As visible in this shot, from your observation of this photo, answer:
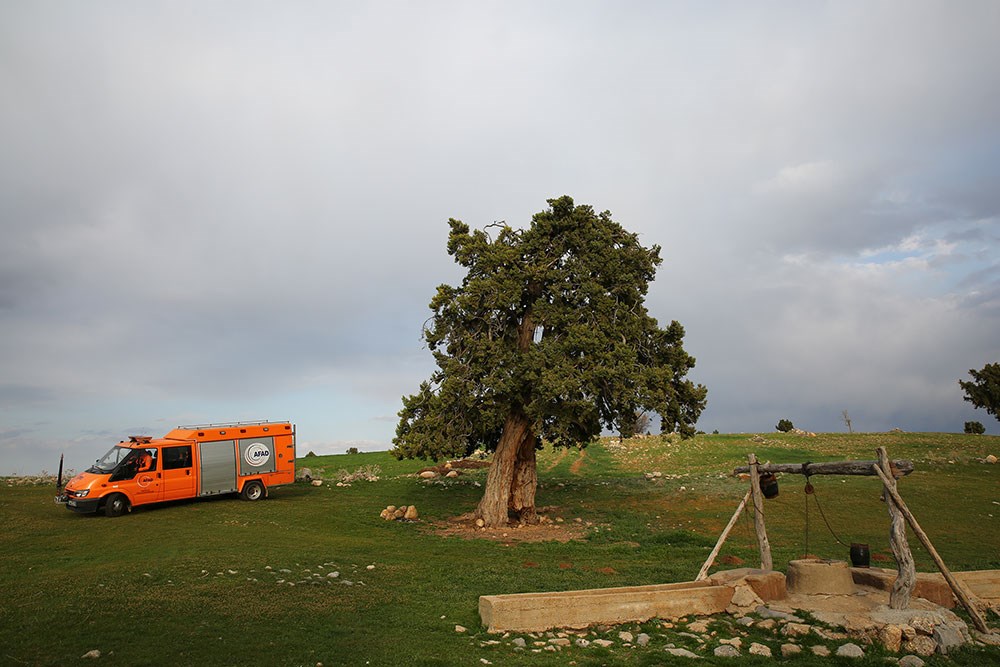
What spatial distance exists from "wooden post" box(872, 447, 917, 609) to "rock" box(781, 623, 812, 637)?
223cm

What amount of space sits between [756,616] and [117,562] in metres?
14.5

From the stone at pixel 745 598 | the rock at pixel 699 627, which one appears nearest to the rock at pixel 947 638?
the stone at pixel 745 598

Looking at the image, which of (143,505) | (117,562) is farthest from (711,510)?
(143,505)

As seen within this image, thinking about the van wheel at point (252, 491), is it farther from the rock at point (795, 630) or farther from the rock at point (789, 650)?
the rock at point (789, 650)

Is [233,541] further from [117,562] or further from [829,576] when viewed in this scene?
[829,576]

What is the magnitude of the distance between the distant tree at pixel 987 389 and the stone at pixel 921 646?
175ft

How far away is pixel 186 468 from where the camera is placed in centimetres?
2539

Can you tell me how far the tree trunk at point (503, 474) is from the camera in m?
24.7

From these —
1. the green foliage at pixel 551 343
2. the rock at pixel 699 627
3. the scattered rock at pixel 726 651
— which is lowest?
the rock at pixel 699 627

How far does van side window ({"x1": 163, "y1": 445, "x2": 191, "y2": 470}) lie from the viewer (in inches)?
977

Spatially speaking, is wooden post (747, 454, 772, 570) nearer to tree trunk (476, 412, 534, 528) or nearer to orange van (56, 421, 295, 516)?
tree trunk (476, 412, 534, 528)

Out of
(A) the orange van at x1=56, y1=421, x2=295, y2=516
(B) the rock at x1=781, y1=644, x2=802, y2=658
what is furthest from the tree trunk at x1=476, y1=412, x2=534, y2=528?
(B) the rock at x1=781, y1=644, x2=802, y2=658

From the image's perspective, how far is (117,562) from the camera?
1509cm

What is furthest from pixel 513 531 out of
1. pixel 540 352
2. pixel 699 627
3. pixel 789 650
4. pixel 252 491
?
pixel 789 650
